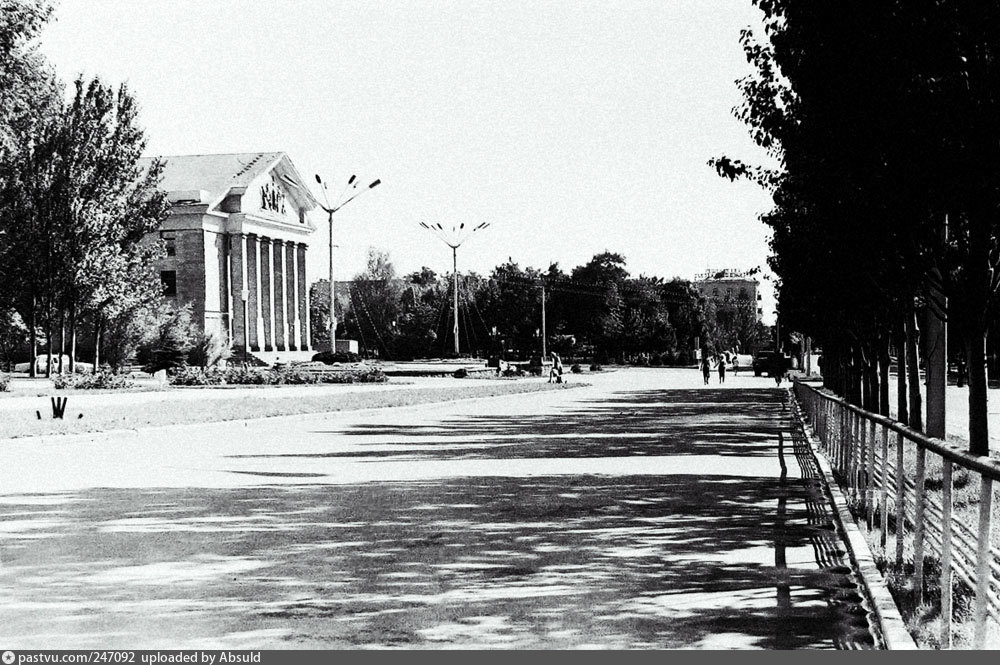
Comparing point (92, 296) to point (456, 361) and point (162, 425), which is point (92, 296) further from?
point (456, 361)

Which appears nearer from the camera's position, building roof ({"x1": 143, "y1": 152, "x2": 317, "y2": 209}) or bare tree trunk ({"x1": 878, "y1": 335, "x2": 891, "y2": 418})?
bare tree trunk ({"x1": 878, "y1": 335, "x2": 891, "y2": 418})

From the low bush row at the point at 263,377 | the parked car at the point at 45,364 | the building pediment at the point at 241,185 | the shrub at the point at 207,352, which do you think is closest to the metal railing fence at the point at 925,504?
the low bush row at the point at 263,377

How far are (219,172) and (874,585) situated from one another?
246ft

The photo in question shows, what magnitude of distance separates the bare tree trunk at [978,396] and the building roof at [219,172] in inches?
2534

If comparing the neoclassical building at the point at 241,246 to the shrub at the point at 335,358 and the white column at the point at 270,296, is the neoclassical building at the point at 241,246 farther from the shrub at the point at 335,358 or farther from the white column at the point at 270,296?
the shrub at the point at 335,358

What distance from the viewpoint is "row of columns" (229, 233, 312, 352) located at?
7694 cm

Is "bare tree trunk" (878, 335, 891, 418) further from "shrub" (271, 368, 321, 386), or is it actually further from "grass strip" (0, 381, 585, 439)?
"shrub" (271, 368, 321, 386)

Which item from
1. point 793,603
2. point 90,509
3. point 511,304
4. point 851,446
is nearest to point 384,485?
point 90,509

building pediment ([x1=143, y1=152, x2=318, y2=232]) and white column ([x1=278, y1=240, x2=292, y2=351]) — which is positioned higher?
building pediment ([x1=143, y1=152, x2=318, y2=232])

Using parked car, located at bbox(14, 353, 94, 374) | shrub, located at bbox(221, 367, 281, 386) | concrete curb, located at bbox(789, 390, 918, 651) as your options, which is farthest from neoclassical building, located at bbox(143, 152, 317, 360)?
concrete curb, located at bbox(789, 390, 918, 651)

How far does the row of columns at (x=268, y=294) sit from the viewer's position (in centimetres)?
Result: 7694

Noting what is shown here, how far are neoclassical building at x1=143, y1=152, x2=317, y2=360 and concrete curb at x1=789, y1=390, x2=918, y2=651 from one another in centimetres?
6348

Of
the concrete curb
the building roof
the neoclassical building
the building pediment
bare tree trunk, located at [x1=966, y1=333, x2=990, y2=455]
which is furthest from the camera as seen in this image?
the building roof

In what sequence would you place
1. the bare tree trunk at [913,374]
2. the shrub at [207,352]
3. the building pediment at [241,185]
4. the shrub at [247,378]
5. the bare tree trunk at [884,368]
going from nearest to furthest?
the bare tree trunk at [913,374]
the bare tree trunk at [884,368]
the shrub at [247,378]
the shrub at [207,352]
the building pediment at [241,185]
